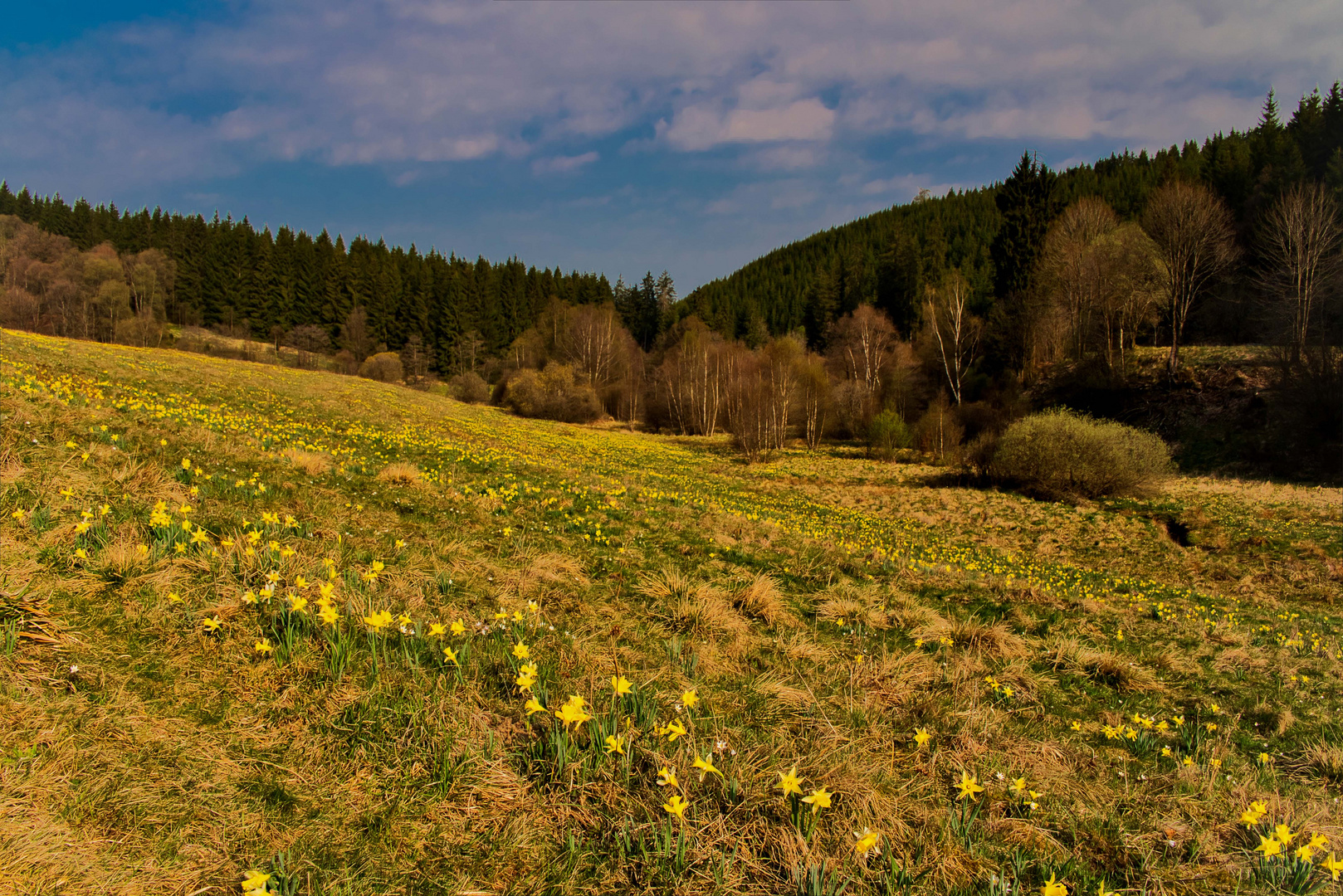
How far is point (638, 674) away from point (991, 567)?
1131 centimetres

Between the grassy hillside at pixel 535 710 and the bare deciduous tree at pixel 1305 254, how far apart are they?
40541 mm

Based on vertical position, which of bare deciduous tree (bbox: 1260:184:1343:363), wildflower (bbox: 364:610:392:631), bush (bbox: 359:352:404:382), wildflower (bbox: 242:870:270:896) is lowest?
wildflower (bbox: 242:870:270:896)

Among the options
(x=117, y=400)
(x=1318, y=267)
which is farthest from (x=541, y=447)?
(x=1318, y=267)

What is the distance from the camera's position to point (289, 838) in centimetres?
A: 221

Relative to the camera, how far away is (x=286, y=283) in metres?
80.1

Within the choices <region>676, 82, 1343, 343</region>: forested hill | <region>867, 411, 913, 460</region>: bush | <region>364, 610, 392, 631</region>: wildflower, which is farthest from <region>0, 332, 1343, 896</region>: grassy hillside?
<region>676, 82, 1343, 343</region>: forested hill

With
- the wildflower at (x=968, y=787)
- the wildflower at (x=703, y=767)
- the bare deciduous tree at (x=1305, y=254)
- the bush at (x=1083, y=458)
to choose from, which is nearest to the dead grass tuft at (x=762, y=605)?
the wildflower at (x=968, y=787)

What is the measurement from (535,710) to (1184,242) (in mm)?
51023

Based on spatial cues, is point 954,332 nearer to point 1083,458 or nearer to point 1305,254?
point 1305,254

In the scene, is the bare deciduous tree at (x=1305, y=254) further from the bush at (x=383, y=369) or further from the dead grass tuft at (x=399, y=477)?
the bush at (x=383, y=369)

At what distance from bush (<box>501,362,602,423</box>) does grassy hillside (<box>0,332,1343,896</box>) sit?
161 feet

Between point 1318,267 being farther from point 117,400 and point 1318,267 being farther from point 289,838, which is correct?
point 117,400

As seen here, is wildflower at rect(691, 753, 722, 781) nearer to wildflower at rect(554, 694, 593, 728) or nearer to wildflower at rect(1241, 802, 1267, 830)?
wildflower at rect(554, 694, 593, 728)

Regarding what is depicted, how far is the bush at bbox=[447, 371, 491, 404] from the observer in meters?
63.8
